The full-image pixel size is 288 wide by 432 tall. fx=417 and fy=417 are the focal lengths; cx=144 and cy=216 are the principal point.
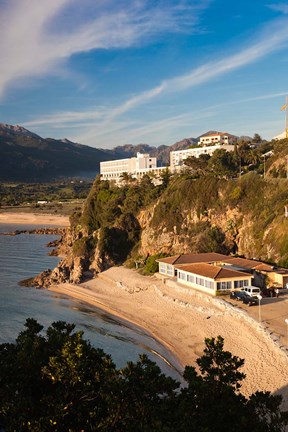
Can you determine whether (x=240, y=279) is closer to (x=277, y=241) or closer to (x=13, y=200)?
(x=277, y=241)

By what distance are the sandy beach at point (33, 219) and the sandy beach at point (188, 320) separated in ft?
239

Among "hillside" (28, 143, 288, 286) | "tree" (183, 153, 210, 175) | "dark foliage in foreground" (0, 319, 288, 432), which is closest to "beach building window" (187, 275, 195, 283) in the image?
"hillside" (28, 143, 288, 286)

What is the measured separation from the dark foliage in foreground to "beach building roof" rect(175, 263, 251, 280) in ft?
70.3

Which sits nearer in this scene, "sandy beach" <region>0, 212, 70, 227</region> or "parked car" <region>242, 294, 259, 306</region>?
"parked car" <region>242, 294, 259, 306</region>

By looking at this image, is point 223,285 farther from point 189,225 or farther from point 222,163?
point 222,163

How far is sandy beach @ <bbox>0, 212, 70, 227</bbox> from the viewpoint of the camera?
387ft

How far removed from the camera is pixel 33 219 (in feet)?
412

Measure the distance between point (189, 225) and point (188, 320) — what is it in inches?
783

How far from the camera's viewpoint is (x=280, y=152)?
186ft

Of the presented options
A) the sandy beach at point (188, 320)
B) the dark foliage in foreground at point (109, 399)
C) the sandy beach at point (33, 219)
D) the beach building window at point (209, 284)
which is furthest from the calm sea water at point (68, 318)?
the sandy beach at point (33, 219)

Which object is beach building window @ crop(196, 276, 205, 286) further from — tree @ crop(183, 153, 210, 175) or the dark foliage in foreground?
tree @ crop(183, 153, 210, 175)

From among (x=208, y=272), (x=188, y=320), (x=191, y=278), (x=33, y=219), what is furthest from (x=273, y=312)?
(x=33, y=219)

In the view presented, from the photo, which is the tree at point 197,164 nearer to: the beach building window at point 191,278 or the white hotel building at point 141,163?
the white hotel building at point 141,163

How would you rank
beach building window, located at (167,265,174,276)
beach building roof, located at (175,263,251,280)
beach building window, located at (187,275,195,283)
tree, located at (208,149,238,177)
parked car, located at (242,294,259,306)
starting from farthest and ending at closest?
tree, located at (208,149,238,177) < beach building window, located at (167,265,174,276) < beach building window, located at (187,275,195,283) < beach building roof, located at (175,263,251,280) < parked car, located at (242,294,259,306)
